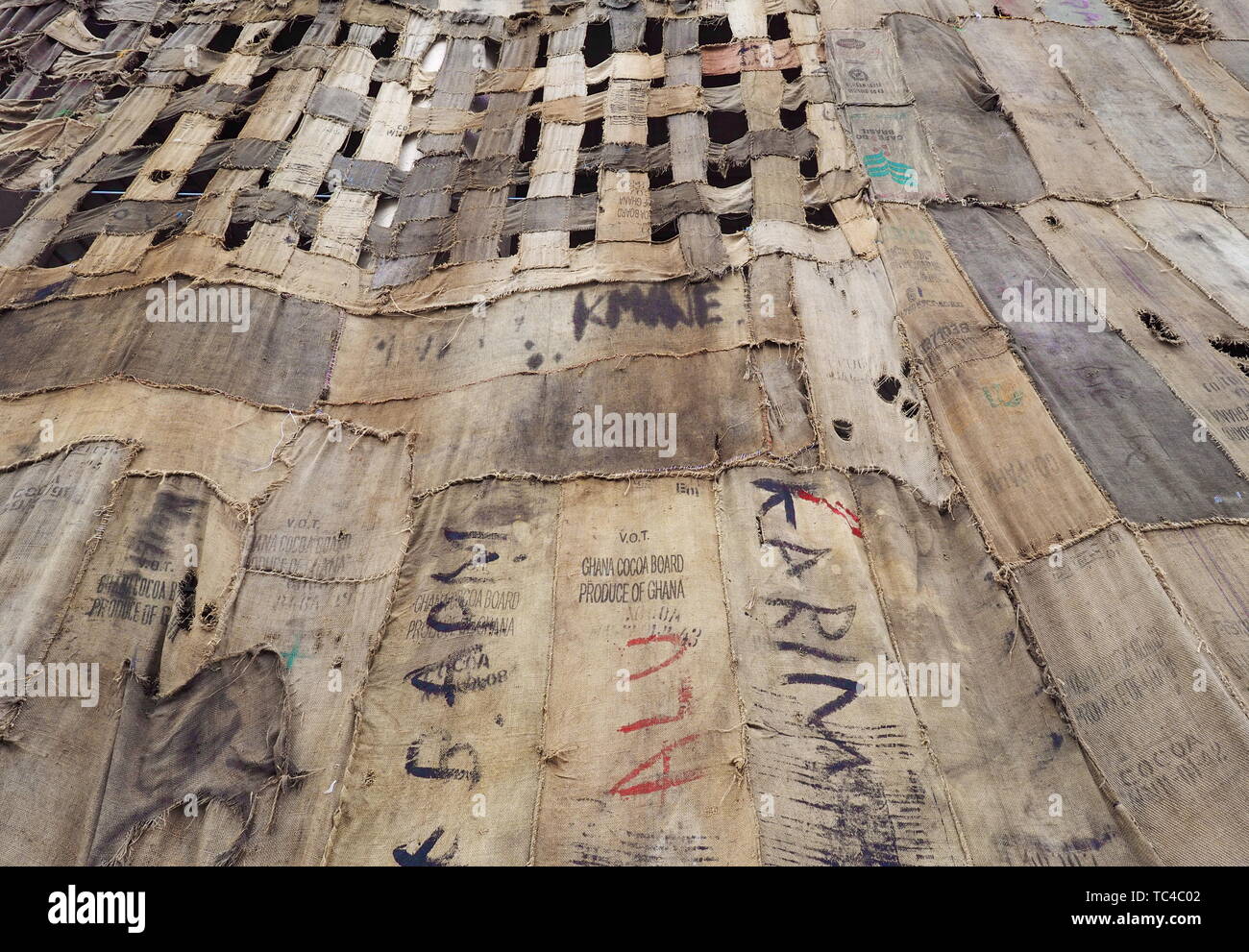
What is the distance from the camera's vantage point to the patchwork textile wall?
5.30m

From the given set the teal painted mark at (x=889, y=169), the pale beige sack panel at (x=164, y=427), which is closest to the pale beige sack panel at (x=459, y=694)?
the pale beige sack panel at (x=164, y=427)

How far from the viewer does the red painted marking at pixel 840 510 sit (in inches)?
256

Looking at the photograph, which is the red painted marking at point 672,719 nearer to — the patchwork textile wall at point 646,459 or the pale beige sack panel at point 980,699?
the patchwork textile wall at point 646,459

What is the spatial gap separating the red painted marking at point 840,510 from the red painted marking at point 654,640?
70.0 inches

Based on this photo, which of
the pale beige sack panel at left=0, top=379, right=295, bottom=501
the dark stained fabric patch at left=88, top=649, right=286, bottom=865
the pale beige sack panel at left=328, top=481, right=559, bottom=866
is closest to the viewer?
the pale beige sack panel at left=328, top=481, right=559, bottom=866

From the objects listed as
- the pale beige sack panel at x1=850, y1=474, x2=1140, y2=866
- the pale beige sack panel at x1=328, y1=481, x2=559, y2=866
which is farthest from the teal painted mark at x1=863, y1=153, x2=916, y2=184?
the pale beige sack panel at x1=328, y1=481, x2=559, y2=866

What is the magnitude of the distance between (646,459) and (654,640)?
1863 millimetres

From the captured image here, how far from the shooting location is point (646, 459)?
7043mm

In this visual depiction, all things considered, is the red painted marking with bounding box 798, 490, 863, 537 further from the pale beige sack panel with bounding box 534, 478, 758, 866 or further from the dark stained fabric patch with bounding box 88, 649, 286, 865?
the dark stained fabric patch with bounding box 88, 649, 286, 865

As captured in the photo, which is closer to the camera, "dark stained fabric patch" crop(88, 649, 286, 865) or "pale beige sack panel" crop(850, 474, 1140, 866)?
"pale beige sack panel" crop(850, 474, 1140, 866)

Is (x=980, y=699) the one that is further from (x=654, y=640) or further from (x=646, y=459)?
(x=646, y=459)

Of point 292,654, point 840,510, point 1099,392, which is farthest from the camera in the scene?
point 1099,392

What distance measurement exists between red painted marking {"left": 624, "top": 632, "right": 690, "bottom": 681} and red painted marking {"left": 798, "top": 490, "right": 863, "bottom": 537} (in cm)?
178

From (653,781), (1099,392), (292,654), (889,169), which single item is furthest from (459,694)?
(889,169)
